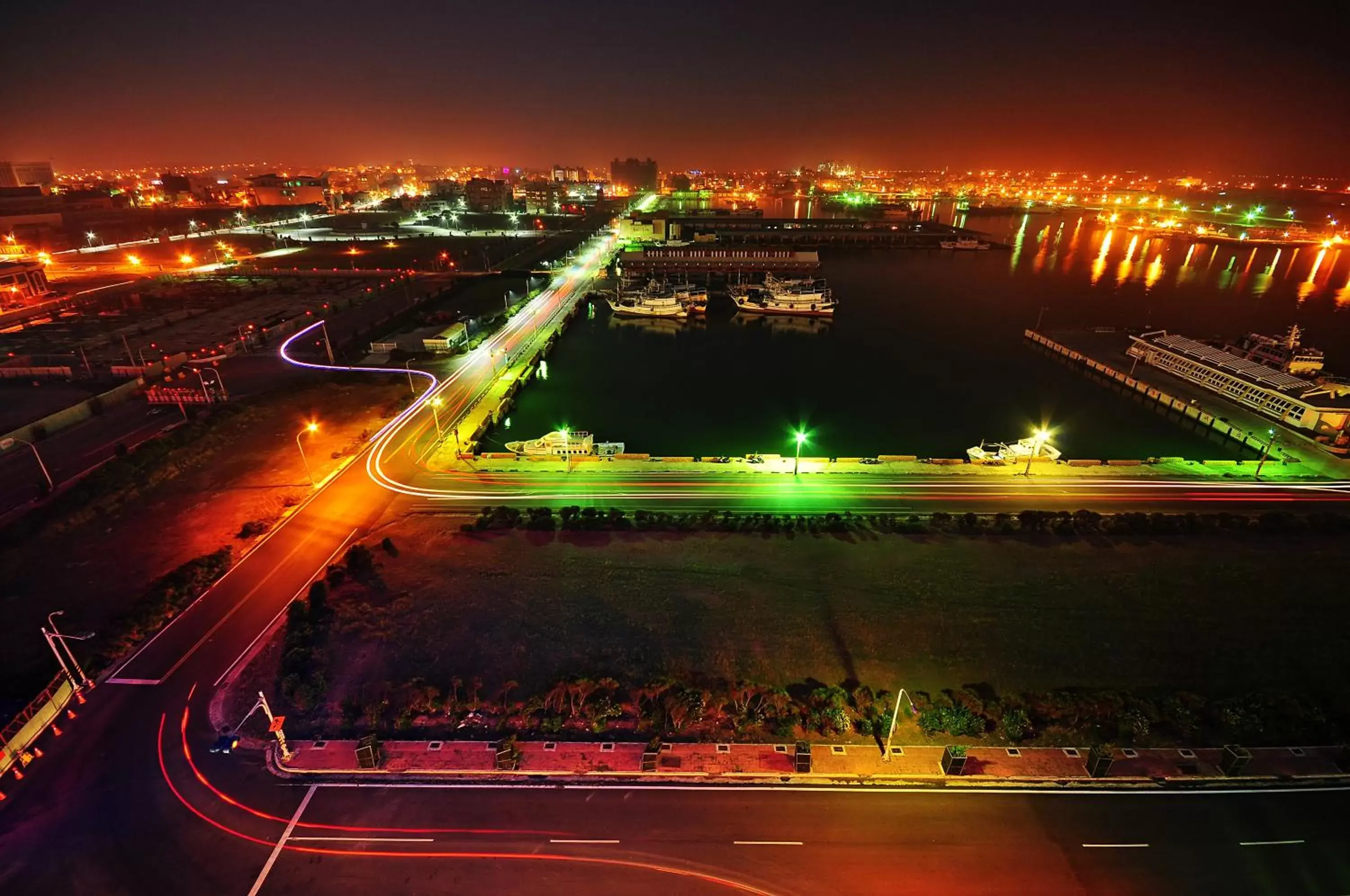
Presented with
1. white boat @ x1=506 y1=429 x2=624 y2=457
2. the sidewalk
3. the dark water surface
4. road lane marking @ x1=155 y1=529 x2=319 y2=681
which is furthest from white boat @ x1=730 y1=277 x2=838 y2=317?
the sidewalk

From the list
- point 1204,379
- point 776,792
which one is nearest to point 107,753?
point 776,792

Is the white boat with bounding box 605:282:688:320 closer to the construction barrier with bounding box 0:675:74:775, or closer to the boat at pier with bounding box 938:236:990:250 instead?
the construction barrier with bounding box 0:675:74:775

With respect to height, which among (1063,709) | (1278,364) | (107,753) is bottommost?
(107,753)

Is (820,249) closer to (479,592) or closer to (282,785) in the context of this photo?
(479,592)

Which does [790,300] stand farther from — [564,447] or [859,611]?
[859,611]

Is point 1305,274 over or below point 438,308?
over
